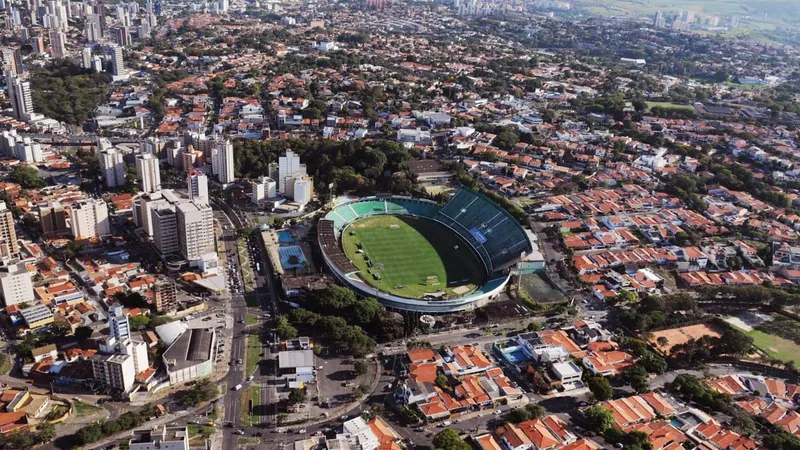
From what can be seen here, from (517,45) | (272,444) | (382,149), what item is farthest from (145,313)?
(517,45)

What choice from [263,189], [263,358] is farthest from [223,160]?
[263,358]

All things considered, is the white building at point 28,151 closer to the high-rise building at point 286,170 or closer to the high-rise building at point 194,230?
the high-rise building at point 286,170

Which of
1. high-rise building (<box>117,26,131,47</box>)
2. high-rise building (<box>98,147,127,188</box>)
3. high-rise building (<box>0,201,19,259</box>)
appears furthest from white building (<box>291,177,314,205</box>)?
high-rise building (<box>117,26,131,47</box>)

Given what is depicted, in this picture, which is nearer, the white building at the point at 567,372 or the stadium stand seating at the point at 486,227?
the white building at the point at 567,372

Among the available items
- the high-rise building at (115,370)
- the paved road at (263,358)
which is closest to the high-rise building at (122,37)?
the paved road at (263,358)

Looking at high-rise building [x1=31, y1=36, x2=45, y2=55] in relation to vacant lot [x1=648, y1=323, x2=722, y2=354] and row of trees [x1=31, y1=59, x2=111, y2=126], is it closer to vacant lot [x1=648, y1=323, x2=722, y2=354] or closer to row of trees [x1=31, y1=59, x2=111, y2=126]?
row of trees [x1=31, y1=59, x2=111, y2=126]
